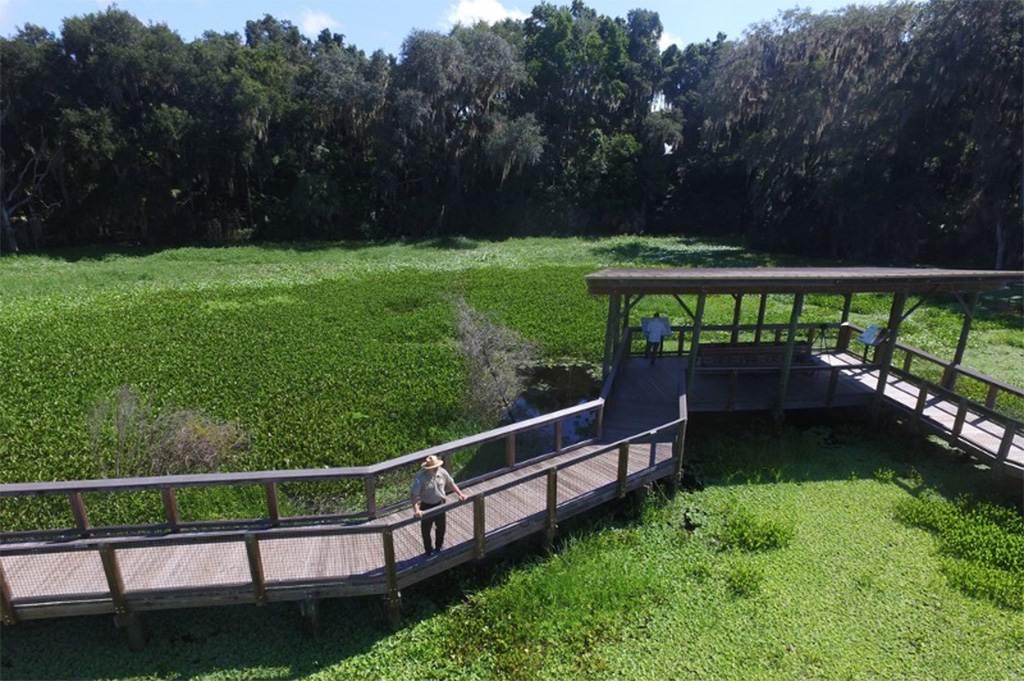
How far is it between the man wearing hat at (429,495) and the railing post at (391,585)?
0.40m

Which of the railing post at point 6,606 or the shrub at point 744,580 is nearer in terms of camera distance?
the railing post at point 6,606

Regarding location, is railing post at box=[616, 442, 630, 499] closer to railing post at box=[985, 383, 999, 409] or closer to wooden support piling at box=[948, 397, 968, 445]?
wooden support piling at box=[948, 397, 968, 445]

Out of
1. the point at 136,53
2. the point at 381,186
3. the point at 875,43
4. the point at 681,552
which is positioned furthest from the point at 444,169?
the point at 681,552

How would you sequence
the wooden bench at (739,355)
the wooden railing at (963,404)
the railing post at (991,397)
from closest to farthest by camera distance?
the wooden railing at (963,404)
the railing post at (991,397)
the wooden bench at (739,355)

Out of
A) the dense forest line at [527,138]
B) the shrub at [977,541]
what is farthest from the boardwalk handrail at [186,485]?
the dense forest line at [527,138]

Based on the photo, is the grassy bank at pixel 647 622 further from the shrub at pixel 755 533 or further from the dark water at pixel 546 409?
the dark water at pixel 546 409

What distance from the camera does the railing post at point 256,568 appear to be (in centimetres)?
579

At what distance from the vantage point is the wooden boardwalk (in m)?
5.88

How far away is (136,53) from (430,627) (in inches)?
1504

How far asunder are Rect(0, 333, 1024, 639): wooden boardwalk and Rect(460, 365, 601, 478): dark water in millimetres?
1172

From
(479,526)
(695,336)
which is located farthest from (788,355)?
(479,526)

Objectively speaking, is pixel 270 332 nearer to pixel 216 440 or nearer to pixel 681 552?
pixel 216 440

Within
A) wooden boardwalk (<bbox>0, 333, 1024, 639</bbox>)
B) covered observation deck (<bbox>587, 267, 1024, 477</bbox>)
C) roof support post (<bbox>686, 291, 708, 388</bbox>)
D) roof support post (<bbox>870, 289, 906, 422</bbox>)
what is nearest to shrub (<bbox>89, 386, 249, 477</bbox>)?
wooden boardwalk (<bbox>0, 333, 1024, 639</bbox>)

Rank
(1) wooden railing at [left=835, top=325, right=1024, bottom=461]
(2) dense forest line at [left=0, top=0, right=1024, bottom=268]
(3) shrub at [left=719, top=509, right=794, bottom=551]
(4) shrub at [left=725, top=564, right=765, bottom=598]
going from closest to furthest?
(4) shrub at [left=725, top=564, right=765, bottom=598]
(3) shrub at [left=719, top=509, right=794, bottom=551]
(1) wooden railing at [left=835, top=325, right=1024, bottom=461]
(2) dense forest line at [left=0, top=0, right=1024, bottom=268]
